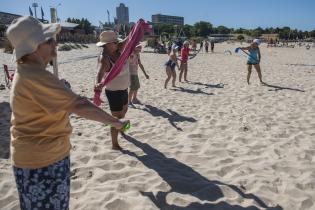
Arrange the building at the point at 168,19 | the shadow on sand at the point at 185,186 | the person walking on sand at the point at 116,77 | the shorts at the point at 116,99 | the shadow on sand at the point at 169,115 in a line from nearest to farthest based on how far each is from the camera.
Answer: the shadow on sand at the point at 185,186, the person walking on sand at the point at 116,77, the shorts at the point at 116,99, the shadow on sand at the point at 169,115, the building at the point at 168,19

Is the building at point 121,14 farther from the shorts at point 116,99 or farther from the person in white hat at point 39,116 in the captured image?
the person in white hat at point 39,116

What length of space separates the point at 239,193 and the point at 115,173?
1.47 meters

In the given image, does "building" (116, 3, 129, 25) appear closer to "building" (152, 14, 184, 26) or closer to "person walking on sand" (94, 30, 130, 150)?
"person walking on sand" (94, 30, 130, 150)

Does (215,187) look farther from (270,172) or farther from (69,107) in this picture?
(69,107)

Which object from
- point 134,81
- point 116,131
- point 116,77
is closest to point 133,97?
point 134,81

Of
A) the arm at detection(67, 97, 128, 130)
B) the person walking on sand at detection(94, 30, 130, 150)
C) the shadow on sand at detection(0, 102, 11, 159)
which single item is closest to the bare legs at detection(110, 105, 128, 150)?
the person walking on sand at detection(94, 30, 130, 150)

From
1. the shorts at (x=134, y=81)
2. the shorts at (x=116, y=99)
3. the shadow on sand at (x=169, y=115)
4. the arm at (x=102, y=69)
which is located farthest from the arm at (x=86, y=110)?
the shorts at (x=134, y=81)

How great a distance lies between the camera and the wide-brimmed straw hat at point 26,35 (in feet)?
6.81

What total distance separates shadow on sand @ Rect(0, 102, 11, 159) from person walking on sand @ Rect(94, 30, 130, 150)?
1.51 m

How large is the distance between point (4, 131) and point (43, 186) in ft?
14.0

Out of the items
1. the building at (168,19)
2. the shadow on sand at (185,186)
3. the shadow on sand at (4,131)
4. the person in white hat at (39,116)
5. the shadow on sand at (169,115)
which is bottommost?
the shadow on sand at (185,186)

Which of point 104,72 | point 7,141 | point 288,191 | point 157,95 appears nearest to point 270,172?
point 288,191

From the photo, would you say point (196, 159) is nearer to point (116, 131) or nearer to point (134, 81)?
point (116, 131)

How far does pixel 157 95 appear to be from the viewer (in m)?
9.87
